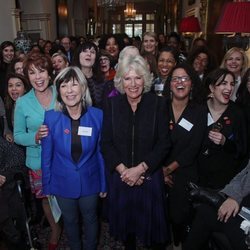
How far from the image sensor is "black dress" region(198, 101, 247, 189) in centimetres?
226

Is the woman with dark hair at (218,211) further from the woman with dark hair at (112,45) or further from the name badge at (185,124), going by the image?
the woman with dark hair at (112,45)

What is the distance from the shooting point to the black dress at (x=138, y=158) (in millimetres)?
1983

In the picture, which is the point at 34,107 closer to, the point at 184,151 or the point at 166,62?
the point at 184,151

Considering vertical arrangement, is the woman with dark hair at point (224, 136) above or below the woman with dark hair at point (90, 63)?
below

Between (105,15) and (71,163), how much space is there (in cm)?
2029

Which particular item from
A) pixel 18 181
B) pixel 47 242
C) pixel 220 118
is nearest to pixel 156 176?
pixel 220 118

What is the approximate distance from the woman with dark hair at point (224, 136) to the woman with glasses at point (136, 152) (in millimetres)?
455

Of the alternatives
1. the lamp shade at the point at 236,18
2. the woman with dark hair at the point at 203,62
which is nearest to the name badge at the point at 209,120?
the lamp shade at the point at 236,18

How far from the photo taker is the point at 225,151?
7.41 feet

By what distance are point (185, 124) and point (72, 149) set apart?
88cm

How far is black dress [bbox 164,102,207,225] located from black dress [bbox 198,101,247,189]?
A: 0.10 meters

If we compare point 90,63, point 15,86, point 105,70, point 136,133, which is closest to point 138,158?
point 136,133

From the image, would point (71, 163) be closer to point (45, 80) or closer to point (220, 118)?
point (45, 80)

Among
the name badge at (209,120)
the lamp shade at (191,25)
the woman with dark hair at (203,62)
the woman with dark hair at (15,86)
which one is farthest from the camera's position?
the lamp shade at (191,25)
